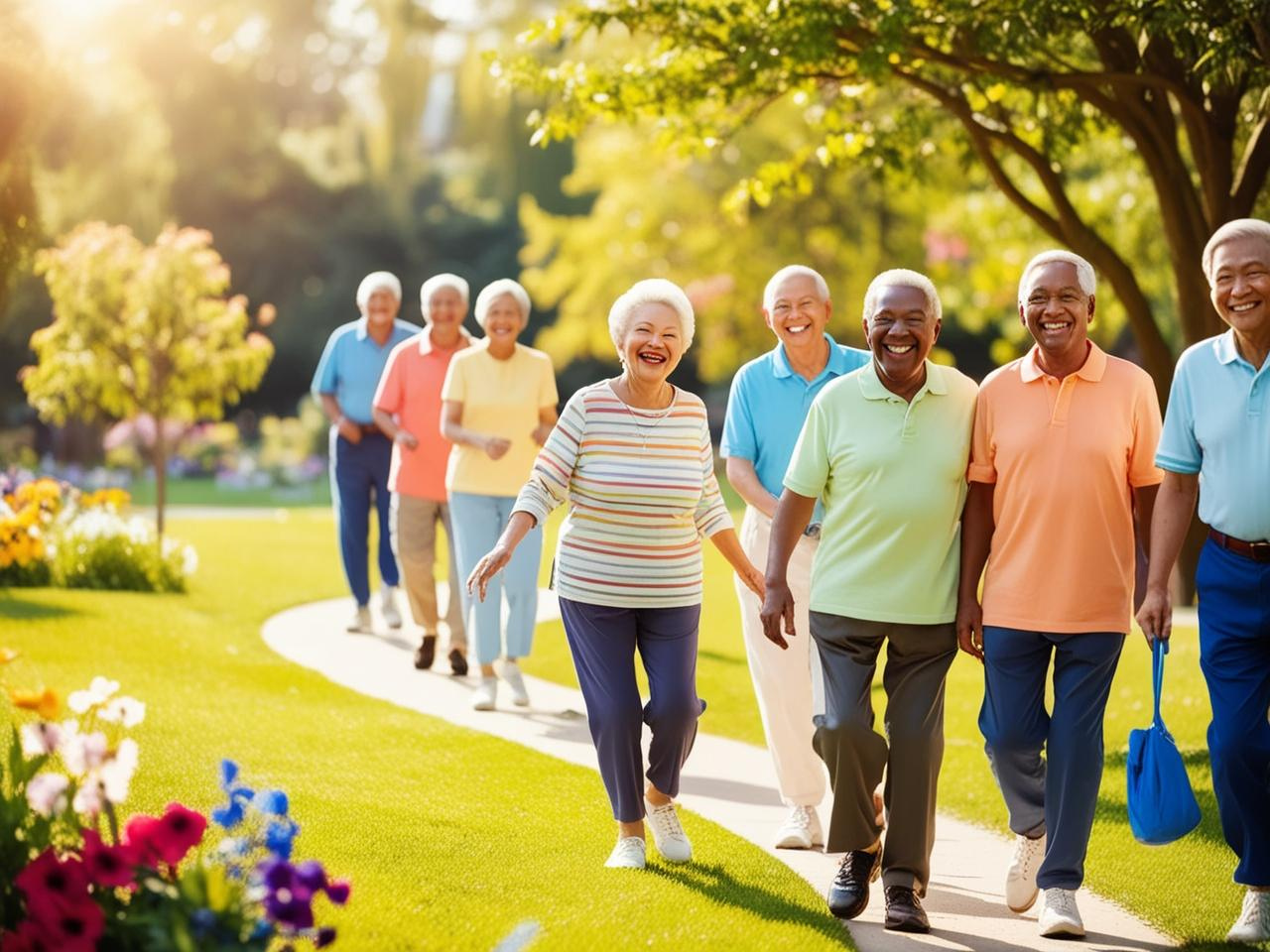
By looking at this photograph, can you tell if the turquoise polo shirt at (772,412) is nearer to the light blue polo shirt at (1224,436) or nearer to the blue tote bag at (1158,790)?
the light blue polo shirt at (1224,436)

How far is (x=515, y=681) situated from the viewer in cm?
958

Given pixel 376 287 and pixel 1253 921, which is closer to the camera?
pixel 1253 921

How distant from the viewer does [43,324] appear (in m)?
37.2

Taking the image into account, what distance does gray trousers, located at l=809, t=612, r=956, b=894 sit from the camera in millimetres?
5312

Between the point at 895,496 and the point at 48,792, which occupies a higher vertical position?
the point at 895,496

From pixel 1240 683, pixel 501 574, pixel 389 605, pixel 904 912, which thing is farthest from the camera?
pixel 389 605

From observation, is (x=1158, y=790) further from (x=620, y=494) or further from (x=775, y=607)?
(x=620, y=494)

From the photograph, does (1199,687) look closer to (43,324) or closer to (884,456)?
(884,456)

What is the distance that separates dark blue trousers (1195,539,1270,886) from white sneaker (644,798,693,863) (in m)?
1.84

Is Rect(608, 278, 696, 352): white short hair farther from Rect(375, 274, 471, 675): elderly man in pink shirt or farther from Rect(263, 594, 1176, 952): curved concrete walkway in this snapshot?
Rect(375, 274, 471, 675): elderly man in pink shirt

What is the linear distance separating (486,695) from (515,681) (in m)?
0.30

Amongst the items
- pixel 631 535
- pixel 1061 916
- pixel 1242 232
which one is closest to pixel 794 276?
pixel 631 535

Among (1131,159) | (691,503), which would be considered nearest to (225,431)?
(1131,159)

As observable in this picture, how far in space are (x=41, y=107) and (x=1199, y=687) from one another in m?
8.21
